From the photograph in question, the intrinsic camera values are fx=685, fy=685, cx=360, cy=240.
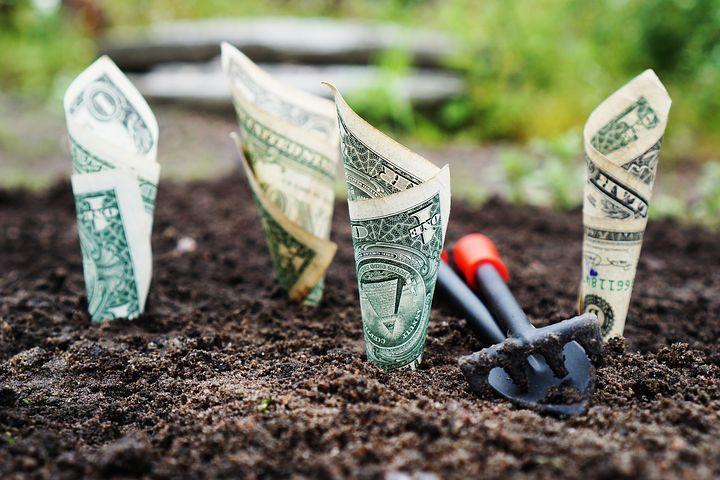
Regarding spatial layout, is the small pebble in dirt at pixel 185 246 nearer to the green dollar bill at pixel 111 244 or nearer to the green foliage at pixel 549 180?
the green dollar bill at pixel 111 244

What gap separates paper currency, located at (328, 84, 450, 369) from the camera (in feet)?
5.18

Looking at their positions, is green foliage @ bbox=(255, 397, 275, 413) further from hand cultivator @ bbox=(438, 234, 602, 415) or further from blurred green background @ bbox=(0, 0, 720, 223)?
blurred green background @ bbox=(0, 0, 720, 223)

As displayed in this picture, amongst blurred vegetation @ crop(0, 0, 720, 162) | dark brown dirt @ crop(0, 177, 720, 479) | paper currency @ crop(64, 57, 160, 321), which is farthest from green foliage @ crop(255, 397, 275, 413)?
blurred vegetation @ crop(0, 0, 720, 162)

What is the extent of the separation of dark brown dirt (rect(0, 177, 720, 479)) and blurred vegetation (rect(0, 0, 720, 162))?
7.57 feet

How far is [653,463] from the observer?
130 centimetres

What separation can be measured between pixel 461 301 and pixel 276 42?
174 inches

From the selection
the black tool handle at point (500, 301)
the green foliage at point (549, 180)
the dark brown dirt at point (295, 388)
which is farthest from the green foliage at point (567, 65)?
the black tool handle at point (500, 301)

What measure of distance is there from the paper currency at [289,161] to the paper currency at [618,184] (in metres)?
0.81

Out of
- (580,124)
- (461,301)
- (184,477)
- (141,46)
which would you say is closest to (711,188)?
(580,124)

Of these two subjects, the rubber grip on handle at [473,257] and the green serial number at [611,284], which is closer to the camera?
the green serial number at [611,284]

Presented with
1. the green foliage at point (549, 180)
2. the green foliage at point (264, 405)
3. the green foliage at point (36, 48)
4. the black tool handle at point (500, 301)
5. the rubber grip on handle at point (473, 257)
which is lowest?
the green foliage at point (264, 405)

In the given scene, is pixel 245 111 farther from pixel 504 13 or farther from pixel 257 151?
pixel 504 13

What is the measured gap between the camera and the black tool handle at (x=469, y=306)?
1.92 meters

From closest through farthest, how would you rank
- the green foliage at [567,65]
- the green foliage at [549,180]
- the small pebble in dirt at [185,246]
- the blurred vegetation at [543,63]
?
the small pebble in dirt at [185,246], the green foliage at [549,180], the blurred vegetation at [543,63], the green foliage at [567,65]
